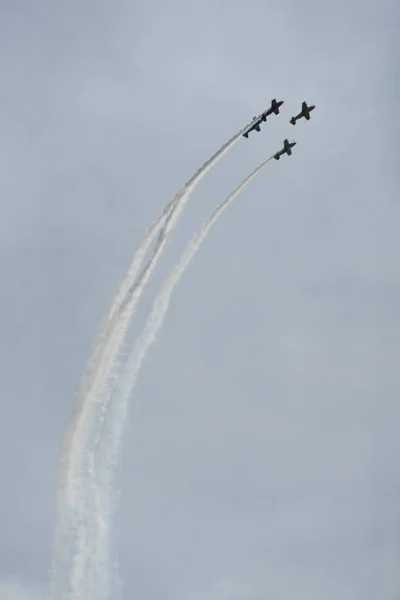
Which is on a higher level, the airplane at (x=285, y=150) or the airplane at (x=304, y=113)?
the airplane at (x=304, y=113)

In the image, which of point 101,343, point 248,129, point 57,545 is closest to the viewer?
point 57,545

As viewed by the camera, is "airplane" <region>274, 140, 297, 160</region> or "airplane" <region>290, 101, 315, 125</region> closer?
"airplane" <region>274, 140, 297, 160</region>

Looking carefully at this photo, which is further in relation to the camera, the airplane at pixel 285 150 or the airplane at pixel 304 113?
the airplane at pixel 304 113

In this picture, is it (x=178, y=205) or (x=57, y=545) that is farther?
(x=178, y=205)

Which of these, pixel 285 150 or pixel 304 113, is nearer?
pixel 285 150

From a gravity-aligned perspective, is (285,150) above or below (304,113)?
below

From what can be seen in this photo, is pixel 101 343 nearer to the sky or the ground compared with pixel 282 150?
nearer to the ground

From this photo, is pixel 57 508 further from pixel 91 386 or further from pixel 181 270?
pixel 181 270

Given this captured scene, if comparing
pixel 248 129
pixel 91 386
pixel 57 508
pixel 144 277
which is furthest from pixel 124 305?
pixel 248 129

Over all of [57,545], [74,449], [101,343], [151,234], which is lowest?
[57,545]

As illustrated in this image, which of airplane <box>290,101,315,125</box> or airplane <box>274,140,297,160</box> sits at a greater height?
airplane <box>290,101,315,125</box>

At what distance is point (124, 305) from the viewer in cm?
10338

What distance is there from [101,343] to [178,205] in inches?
829

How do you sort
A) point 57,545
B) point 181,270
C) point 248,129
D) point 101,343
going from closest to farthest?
point 57,545 → point 101,343 → point 181,270 → point 248,129
